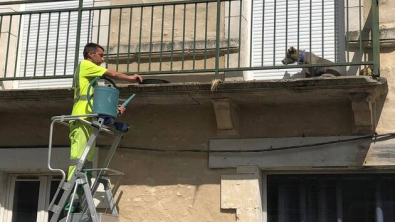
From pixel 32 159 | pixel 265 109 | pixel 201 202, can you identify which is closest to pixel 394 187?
pixel 265 109

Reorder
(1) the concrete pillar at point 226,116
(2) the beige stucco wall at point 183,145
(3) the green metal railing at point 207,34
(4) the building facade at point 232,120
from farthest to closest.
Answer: (3) the green metal railing at point 207,34 → (2) the beige stucco wall at point 183,145 → (1) the concrete pillar at point 226,116 → (4) the building facade at point 232,120

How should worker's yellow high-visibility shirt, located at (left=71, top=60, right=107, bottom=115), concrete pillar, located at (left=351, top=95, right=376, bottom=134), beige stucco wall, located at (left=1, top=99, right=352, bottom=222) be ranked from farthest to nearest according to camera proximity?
beige stucco wall, located at (left=1, top=99, right=352, bottom=222), concrete pillar, located at (left=351, top=95, right=376, bottom=134), worker's yellow high-visibility shirt, located at (left=71, top=60, right=107, bottom=115)

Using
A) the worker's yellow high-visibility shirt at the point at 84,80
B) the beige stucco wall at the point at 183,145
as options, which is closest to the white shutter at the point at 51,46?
the beige stucco wall at the point at 183,145

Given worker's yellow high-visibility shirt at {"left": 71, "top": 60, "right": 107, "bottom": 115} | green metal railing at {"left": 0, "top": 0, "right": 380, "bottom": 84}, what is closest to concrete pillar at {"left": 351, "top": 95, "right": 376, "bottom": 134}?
green metal railing at {"left": 0, "top": 0, "right": 380, "bottom": 84}

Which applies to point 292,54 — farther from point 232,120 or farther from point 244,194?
point 244,194

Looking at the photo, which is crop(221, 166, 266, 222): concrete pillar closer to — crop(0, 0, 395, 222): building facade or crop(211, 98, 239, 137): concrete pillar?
crop(0, 0, 395, 222): building facade

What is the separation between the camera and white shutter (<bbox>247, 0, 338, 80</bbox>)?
7.11 meters

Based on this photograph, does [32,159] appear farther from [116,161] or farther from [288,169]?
[288,169]

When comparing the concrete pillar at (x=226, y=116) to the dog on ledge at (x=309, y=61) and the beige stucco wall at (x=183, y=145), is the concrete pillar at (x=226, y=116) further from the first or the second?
the dog on ledge at (x=309, y=61)

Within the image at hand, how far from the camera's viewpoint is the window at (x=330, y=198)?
21.2 feet

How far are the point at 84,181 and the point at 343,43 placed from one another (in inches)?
129

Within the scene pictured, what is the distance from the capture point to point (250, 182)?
261 inches

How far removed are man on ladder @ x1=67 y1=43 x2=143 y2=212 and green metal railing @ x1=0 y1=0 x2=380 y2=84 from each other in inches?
32.0

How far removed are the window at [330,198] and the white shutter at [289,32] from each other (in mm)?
1220
